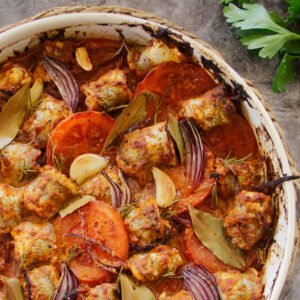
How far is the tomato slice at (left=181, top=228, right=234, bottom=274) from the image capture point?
391 centimetres

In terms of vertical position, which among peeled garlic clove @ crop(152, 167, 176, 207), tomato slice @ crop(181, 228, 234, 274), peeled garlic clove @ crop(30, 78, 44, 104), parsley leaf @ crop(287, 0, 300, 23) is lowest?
tomato slice @ crop(181, 228, 234, 274)

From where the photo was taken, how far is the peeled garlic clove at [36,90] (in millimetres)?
3980

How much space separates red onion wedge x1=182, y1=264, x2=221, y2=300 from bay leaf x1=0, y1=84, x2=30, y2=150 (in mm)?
1327

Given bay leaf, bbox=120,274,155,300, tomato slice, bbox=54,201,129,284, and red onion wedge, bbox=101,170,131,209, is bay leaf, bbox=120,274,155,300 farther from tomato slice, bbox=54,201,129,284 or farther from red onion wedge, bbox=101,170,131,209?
red onion wedge, bbox=101,170,131,209

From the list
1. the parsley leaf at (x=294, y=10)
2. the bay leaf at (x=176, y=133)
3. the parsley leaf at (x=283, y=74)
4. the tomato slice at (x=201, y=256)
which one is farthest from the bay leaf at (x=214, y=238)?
the parsley leaf at (x=294, y=10)

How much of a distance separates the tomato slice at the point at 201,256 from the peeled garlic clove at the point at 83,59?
47.2 inches

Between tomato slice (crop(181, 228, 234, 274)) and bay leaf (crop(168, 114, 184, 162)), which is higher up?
bay leaf (crop(168, 114, 184, 162))

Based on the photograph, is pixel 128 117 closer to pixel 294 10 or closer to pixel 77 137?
pixel 77 137

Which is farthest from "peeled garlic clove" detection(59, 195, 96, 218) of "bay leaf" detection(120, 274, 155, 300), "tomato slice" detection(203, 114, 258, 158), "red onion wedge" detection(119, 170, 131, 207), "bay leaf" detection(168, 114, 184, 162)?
"tomato slice" detection(203, 114, 258, 158)

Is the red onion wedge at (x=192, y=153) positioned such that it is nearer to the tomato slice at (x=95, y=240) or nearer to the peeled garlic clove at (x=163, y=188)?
the peeled garlic clove at (x=163, y=188)

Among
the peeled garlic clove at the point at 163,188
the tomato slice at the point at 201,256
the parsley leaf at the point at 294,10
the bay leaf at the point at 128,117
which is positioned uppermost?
the parsley leaf at the point at 294,10

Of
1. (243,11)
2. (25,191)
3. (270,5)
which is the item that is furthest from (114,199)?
(270,5)

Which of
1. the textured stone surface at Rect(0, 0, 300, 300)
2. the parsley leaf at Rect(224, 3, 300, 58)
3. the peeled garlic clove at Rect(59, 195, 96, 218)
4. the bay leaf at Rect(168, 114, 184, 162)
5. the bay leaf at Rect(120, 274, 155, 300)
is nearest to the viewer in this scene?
the bay leaf at Rect(120, 274, 155, 300)

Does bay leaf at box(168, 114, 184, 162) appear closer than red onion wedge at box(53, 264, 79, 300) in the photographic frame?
No
